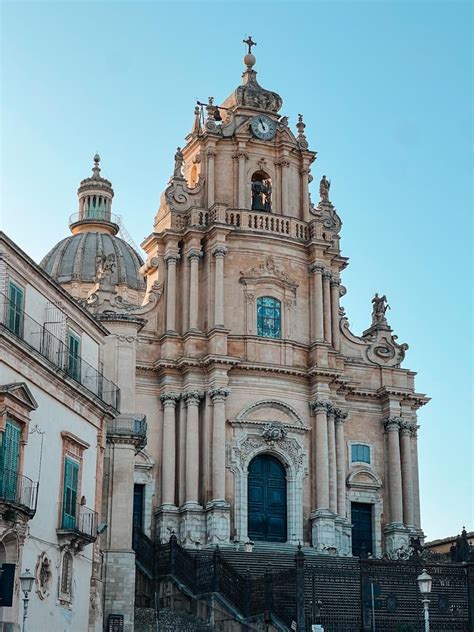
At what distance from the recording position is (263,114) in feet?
179

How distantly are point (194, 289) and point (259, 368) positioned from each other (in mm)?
4479

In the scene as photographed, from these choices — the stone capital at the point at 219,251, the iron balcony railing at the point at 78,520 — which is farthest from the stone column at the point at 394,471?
the iron balcony railing at the point at 78,520

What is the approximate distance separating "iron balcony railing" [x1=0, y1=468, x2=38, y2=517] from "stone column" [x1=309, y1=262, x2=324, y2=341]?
2381cm

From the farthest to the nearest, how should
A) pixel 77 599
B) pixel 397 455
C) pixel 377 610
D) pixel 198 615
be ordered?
pixel 397 455, pixel 198 615, pixel 377 610, pixel 77 599

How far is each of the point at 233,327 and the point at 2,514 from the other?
2392 centimetres

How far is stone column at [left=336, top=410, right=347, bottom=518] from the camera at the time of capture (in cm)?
4994

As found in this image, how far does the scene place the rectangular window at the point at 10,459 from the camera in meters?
27.7

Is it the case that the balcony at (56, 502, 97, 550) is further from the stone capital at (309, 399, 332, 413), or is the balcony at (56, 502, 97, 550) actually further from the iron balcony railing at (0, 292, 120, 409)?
the stone capital at (309, 399, 332, 413)

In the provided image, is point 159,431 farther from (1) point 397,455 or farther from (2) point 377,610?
(2) point 377,610

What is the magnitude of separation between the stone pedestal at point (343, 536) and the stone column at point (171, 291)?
10.8 metres

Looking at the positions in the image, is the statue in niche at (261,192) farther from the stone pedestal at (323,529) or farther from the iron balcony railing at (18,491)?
the iron balcony railing at (18,491)

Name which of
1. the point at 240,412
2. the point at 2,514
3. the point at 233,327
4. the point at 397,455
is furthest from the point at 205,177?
the point at 2,514

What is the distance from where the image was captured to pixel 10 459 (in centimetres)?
2811

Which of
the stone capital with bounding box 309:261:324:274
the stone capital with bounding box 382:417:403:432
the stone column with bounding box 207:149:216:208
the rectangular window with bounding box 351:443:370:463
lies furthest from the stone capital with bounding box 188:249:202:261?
the stone capital with bounding box 382:417:403:432
